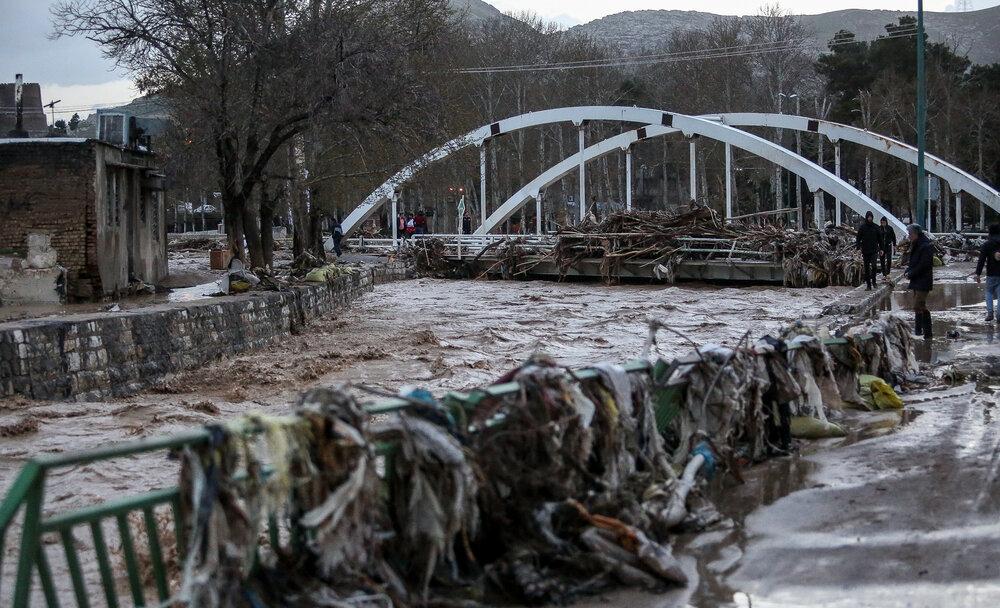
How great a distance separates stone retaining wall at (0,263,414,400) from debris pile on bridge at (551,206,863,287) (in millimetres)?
18032

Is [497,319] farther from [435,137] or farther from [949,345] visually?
[949,345]

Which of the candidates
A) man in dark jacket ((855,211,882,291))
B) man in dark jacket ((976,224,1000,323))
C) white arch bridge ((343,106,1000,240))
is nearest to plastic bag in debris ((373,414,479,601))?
man in dark jacket ((976,224,1000,323))

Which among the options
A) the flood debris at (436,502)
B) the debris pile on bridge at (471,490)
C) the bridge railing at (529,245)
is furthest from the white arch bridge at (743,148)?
the flood debris at (436,502)

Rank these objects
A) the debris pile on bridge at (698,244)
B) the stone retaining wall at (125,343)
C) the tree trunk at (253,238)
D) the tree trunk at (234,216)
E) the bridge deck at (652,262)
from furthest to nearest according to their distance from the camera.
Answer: the bridge deck at (652,262)
the debris pile on bridge at (698,244)
the tree trunk at (253,238)
the tree trunk at (234,216)
the stone retaining wall at (125,343)

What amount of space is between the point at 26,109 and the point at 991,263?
833 inches

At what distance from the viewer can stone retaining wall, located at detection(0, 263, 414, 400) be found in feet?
38.1

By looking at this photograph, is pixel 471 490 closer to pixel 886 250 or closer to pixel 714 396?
pixel 714 396

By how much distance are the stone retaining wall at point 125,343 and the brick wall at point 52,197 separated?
12.4 feet

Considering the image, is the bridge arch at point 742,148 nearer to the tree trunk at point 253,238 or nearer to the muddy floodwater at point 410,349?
the muddy floodwater at point 410,349

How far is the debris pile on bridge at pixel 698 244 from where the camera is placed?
106ft

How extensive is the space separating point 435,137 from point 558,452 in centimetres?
2025

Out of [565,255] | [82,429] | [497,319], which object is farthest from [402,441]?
[565,255]

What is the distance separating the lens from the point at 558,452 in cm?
551

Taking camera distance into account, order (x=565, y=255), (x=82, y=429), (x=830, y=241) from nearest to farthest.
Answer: (x=82, y=429) < (x=830, y=241) < (x=565, y=255)
